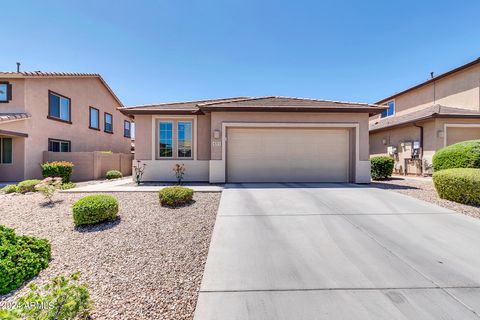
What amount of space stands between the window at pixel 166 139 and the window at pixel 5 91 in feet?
30.5

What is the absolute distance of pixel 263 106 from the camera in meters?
9.00

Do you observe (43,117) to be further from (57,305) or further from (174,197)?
(57,305)

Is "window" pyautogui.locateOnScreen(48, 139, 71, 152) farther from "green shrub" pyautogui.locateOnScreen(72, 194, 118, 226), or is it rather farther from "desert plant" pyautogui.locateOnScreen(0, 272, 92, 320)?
"desert plant" pyautogui.locateOnScreen(0, 272, 92, 320)

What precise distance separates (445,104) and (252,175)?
15.2m

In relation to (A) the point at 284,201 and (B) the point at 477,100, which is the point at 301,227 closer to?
(A) the point at 284,201

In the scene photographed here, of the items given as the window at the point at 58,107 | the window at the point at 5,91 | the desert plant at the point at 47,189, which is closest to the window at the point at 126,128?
the window at the point at 58,107

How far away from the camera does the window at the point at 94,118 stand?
1560 cm

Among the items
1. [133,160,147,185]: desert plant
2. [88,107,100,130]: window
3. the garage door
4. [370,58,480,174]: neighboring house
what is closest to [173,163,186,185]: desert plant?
[133,160,147,185]: desert plant

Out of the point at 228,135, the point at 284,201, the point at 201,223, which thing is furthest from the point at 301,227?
the point at 228,135

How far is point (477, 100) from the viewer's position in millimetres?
12602

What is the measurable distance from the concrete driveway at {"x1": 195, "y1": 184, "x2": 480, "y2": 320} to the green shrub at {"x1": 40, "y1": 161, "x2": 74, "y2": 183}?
9832mm

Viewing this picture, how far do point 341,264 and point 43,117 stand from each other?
16288mm

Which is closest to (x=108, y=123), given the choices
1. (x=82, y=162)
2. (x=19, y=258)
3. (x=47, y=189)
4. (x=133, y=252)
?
(x=82, y=162)

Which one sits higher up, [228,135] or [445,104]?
[445,104]
